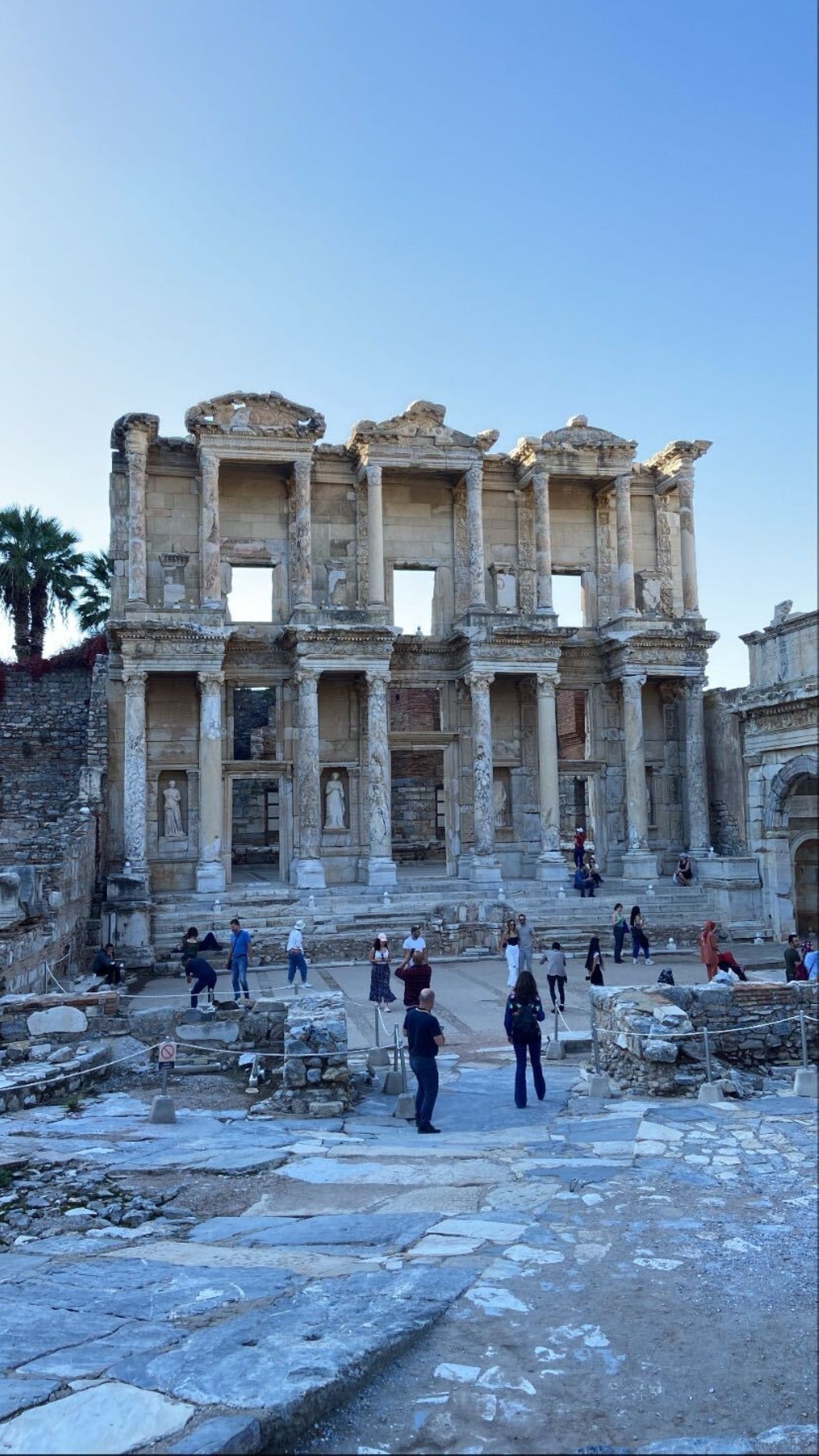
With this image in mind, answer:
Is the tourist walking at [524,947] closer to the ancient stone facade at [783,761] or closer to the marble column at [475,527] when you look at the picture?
the ancient stone facade at [783,761]

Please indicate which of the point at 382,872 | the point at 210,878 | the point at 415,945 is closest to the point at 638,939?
the point at 415,945

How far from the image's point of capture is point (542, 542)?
31266 millimetres

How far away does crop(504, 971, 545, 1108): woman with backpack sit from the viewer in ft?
36.1

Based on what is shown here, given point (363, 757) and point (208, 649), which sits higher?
point (208, 649)

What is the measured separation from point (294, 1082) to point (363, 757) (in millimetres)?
19373

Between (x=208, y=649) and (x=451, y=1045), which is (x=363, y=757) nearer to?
(x=208, y=649)

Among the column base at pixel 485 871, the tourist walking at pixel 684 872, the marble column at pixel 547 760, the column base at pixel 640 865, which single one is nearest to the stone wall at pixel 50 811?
the column base at pixel 485 871

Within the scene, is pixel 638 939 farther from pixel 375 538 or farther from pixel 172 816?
pixel 375 538

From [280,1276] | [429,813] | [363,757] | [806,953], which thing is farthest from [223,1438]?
[429,813]

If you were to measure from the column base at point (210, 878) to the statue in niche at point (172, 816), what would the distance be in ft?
6.51

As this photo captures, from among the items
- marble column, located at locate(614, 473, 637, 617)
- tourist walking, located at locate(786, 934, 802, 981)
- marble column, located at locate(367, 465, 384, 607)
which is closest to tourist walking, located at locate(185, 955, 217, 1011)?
tourist walking, located at locate(786, 934, 802, 981)

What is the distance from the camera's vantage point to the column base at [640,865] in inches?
1172

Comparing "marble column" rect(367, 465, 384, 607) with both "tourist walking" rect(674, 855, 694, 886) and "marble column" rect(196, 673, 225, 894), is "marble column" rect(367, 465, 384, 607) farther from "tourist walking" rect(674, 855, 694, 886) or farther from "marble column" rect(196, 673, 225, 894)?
"tourist walking" rect(674, 855, 694, 886)

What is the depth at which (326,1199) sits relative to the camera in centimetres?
775
